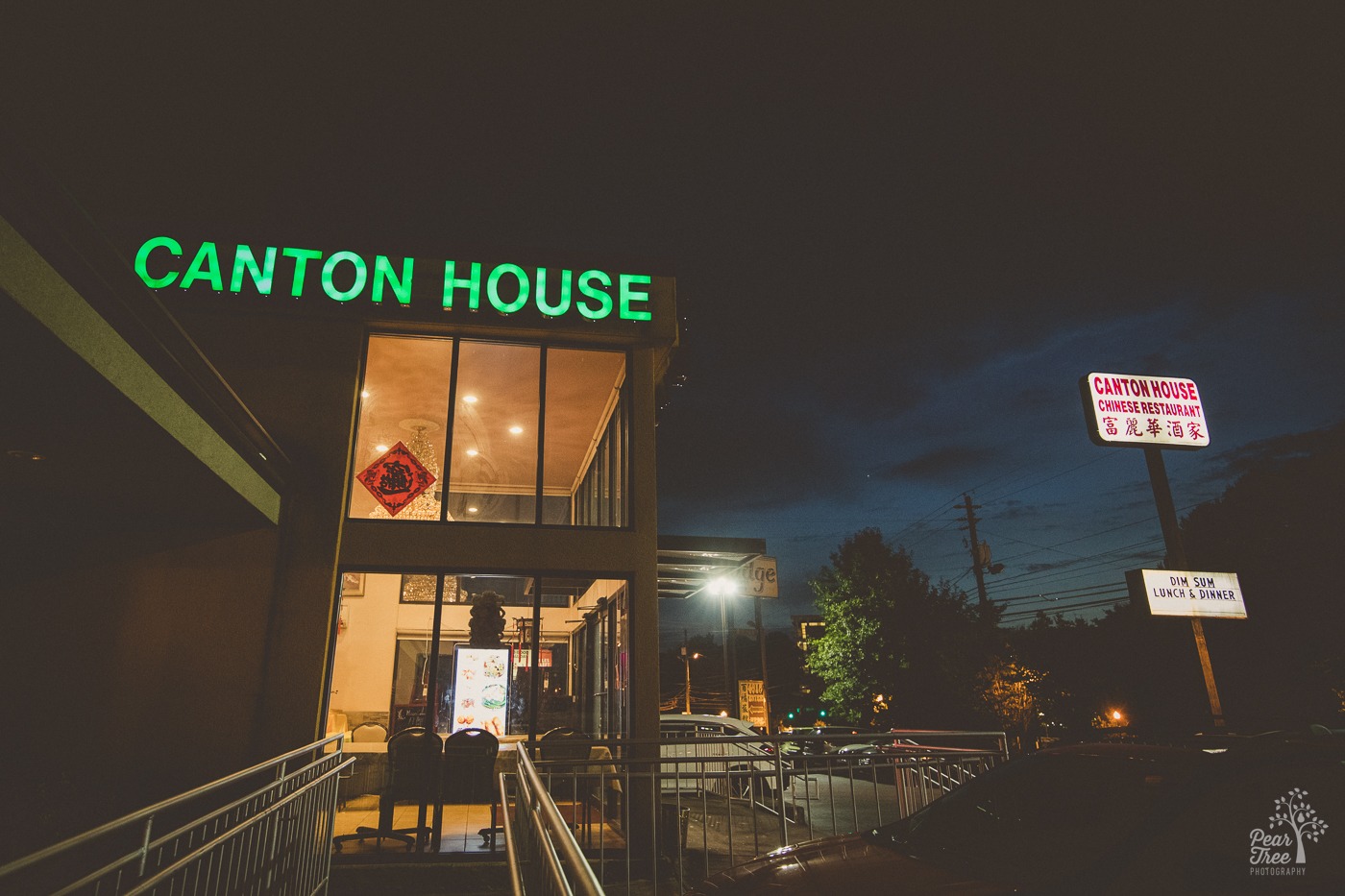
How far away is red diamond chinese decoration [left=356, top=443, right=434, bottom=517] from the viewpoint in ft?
31.4

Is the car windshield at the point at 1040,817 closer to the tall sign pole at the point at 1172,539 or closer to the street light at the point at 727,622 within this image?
the tall sign pole at the point at 1172,539

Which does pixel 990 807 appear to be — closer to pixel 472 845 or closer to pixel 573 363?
pixel 472 845

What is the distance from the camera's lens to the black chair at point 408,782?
788 cm

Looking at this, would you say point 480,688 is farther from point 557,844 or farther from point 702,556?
point 557,844

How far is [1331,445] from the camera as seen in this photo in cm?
2673

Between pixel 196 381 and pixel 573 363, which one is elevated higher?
pixel 573 363

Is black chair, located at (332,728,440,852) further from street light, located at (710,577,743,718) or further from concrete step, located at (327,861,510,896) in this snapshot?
street light, located at (710,577,743,718)

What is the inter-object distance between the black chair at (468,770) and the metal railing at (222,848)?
4.16 feet

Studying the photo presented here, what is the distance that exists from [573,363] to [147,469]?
5655mm

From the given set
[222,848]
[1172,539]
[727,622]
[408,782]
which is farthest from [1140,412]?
[222,848]

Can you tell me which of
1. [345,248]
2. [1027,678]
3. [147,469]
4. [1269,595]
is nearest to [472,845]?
[147,469]

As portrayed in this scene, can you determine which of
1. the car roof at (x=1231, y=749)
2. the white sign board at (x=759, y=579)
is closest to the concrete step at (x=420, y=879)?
the car roof at (x=1231, y=749)

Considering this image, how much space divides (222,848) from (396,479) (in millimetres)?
6281

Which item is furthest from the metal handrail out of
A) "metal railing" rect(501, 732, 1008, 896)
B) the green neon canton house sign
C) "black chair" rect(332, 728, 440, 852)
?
the green neon canton house sign
